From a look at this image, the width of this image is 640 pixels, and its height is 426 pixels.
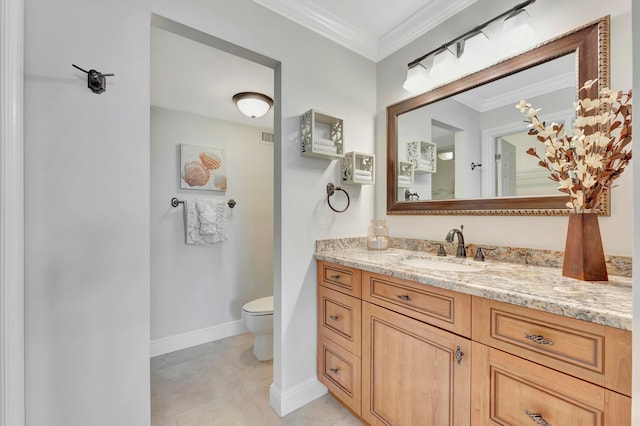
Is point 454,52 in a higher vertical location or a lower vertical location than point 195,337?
Answer: higher

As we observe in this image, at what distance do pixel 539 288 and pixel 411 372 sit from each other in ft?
2.16

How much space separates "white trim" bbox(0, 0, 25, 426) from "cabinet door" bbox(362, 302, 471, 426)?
1400 millimetres

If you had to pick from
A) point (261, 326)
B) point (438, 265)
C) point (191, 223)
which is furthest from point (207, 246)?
point (438, 265)

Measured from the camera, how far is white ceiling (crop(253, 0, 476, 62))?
1.69 metres

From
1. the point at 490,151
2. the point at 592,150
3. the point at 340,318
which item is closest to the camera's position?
the point at 592,150

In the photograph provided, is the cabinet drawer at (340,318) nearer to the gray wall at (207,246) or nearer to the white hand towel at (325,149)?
the white hand towel at (325,149)

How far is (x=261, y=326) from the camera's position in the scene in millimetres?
2236

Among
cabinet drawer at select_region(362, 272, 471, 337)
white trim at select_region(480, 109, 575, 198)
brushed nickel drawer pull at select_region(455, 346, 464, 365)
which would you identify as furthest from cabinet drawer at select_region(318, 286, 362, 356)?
white trim at select_region(480, 109, 575, 198)

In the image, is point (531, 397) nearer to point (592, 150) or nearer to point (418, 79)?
point (592, 150)

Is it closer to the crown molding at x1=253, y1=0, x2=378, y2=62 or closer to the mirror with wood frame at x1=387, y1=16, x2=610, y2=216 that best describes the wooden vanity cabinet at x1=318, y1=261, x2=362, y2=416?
the mirror with wood frame at x1=387, y1=16, x2=610, y2=216

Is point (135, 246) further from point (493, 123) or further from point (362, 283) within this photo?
point (493, 123)

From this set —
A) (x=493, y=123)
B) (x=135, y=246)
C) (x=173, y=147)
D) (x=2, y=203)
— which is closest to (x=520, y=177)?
(x=493, y=123)

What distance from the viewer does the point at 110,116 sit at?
1.13 metres

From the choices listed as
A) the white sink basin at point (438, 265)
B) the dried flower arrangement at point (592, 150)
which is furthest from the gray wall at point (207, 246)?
the dried flower arrangement at point (592, 150)
